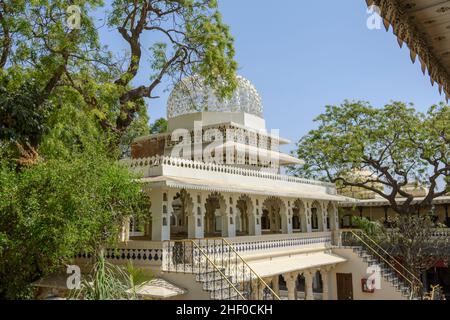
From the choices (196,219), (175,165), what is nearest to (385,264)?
(196,219)

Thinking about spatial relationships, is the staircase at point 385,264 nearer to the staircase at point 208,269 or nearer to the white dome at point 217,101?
the white dome at point 217,101

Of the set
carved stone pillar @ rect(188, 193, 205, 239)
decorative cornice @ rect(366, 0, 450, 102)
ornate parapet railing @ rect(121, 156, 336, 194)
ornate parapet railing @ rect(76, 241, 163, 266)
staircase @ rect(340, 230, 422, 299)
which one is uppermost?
ornate parapet railing @ rect(121, 156, 336, 194)

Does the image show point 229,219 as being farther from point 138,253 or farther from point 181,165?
point 138,253

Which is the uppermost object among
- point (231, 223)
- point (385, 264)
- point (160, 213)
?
point (160, 213)

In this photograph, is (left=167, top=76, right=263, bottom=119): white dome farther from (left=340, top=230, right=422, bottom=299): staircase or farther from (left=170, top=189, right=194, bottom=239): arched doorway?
(left=340, top=230, right=422, bottom=299): staircase

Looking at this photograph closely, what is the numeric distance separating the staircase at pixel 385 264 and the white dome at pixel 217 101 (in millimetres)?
8609

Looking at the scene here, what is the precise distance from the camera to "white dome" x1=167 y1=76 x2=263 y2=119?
21.4 metres

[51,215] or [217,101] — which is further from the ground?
[217,101]

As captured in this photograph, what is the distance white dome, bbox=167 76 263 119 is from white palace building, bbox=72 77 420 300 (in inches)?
2.5

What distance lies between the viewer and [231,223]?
15.4m

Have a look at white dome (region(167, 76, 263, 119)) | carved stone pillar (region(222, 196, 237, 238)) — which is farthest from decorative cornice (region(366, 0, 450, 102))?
white dome (region(167, 76, 263, 119))

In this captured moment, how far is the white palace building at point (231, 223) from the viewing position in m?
12.0

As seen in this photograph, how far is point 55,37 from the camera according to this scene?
43.2 feet

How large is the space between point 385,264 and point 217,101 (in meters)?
12.3
